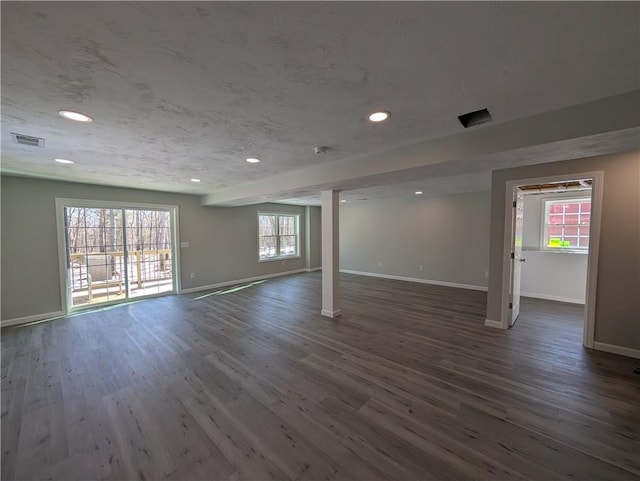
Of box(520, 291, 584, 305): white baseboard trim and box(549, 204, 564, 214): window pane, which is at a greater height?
box(549, 204, 564, 214): window pane

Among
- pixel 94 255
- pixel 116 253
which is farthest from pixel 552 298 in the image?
pixel 94 255

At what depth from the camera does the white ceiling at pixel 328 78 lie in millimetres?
1089

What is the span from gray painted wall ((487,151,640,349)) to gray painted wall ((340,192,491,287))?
2.97 metres

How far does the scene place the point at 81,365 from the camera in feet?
9.11

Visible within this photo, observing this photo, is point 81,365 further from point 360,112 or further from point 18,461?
point 360,112

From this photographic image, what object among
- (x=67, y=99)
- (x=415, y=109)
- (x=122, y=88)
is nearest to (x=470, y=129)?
(x=415, y=109)

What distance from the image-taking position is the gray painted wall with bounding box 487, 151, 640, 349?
8.98 ft

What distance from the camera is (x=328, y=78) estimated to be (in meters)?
1.53

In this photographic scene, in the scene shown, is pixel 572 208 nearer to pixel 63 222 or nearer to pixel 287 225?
pixel 287 225

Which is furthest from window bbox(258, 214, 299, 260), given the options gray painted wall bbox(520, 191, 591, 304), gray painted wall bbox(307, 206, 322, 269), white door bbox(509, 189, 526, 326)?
gray painted wall bbox(520, 191, 591, 304)

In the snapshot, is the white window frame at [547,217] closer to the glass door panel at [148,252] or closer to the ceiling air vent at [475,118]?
the ceiling air vent at [475,118]

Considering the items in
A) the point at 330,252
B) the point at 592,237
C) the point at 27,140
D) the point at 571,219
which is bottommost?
the point at 330,252

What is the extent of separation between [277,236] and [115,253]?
4.26m

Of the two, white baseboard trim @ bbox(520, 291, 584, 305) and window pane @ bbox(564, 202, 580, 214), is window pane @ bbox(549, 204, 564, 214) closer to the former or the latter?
window pane @ bbox(564, 202, 580, 214)
